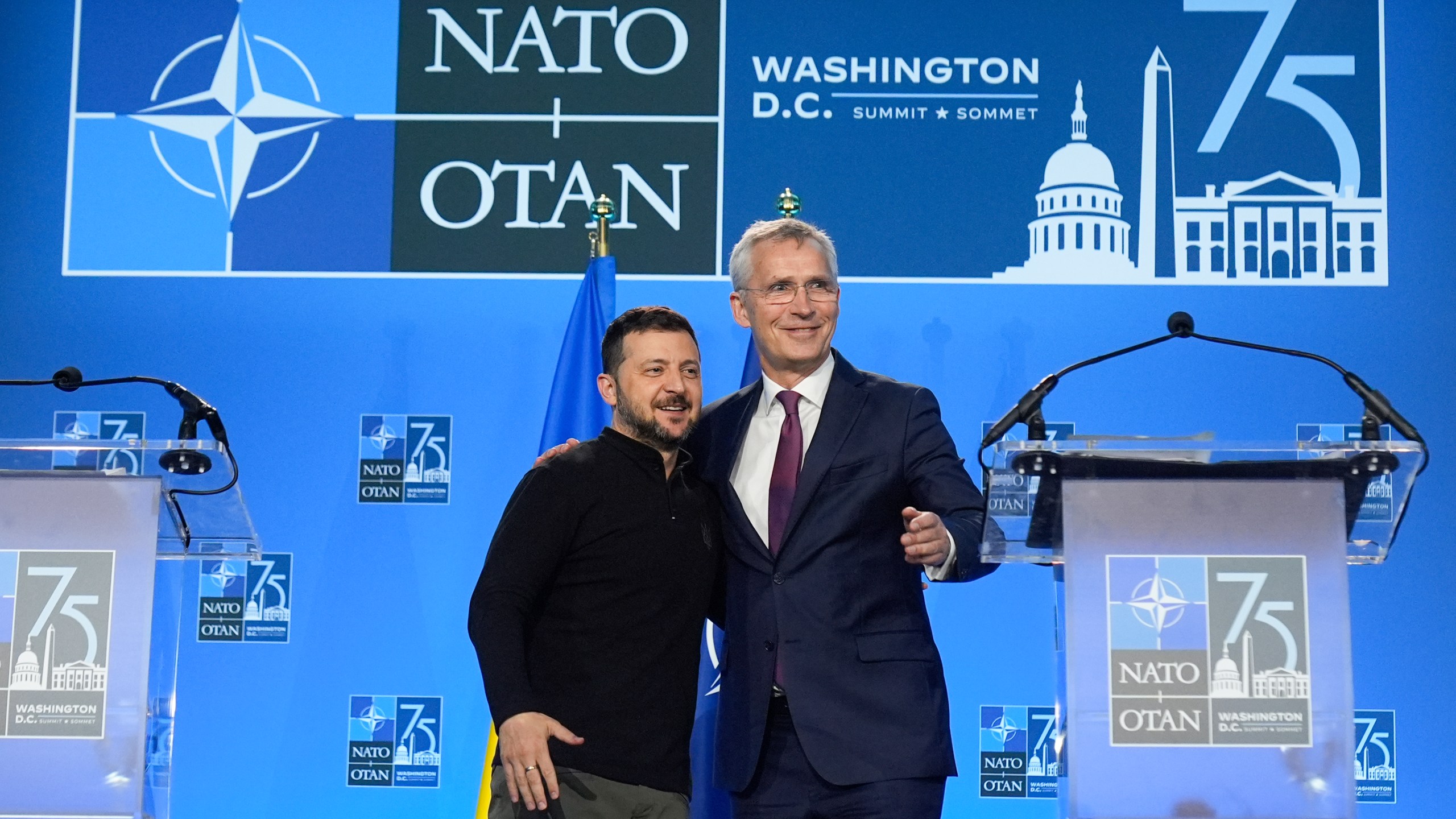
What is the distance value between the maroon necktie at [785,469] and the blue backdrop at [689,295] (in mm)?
1836

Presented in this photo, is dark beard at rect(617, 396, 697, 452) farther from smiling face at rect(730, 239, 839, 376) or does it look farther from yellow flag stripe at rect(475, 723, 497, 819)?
yellow flag stripe at rect(475, 723, 497, 819)

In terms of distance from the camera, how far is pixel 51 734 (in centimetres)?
226

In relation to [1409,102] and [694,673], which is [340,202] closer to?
[694,673]

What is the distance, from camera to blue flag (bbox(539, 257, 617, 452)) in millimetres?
4289

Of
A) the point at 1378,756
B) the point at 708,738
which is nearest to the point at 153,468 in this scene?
the point at 708,738

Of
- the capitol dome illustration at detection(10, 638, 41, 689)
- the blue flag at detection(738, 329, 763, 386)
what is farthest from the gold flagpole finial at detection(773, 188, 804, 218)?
the capitol dome illustration at detection(10, 638, 41, 689)

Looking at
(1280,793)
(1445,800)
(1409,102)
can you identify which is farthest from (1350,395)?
(1280,793)

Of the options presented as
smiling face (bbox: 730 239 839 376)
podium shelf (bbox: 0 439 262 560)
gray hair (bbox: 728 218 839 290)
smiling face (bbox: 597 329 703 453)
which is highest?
gray hair (bbox: 728 218 839 290)

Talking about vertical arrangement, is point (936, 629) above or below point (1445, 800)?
above

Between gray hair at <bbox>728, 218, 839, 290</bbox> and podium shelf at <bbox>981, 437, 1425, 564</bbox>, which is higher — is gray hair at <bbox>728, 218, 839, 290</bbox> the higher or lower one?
the higher one

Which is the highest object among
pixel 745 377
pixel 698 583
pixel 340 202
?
pixel 340 202

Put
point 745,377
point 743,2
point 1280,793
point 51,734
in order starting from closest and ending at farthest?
point 1280,793, point 51,734, point 745,377, point 743,2

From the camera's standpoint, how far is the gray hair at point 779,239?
2939 mm

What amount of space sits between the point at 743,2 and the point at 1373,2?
6.65 ft
